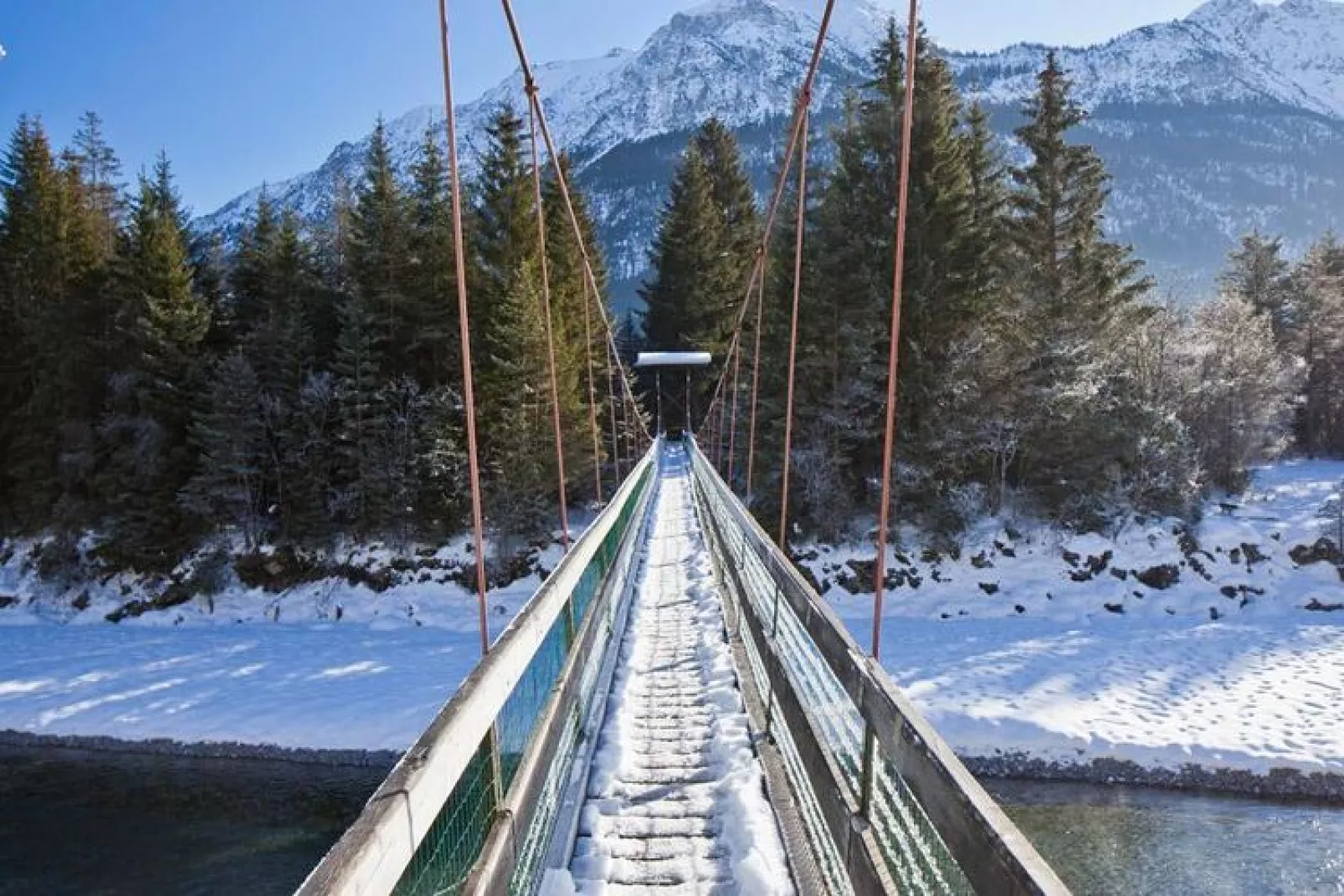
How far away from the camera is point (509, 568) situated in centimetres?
2075

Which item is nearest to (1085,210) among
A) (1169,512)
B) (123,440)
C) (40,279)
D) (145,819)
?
(1169,512)

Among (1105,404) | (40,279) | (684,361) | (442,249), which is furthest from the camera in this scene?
(684,361)

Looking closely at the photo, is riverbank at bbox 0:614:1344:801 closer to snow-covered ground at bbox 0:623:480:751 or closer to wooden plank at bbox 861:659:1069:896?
snow-covered ground at bbox 0:623:480:751

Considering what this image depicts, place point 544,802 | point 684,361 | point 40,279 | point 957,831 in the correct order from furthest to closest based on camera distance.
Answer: point 684,361
point 40,279
point 544,802
point 957,831

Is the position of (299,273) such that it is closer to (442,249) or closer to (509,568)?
(442,249)

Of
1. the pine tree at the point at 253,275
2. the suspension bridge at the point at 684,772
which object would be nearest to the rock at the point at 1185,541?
the suspension bridge at the point at 684,772

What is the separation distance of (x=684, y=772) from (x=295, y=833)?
10237mm

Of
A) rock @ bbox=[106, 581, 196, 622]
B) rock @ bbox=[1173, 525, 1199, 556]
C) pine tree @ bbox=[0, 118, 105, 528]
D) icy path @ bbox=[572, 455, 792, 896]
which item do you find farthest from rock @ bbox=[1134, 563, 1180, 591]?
pine tree @ bbox=[0, 118, 105, 528]

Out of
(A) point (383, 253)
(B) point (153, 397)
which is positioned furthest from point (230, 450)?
(A) point (383, 253)

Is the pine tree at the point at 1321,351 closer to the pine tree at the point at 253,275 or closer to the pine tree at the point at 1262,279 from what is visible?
the pine tree at the point at 1262,279

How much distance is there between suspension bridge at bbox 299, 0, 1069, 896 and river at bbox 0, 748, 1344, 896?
729cm

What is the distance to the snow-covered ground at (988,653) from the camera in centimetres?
1191

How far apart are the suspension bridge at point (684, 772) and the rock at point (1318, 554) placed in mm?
18263

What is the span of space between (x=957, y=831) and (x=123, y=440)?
27.5 metres
